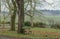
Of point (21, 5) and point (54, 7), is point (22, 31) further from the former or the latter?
point (54, 7)

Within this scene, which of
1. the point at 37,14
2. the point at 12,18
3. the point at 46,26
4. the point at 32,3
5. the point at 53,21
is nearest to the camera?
the point at 32,3

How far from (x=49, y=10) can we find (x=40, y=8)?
135cm

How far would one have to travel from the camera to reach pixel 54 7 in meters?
24.9

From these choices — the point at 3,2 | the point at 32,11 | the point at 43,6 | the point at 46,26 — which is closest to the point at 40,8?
the point at 43,6

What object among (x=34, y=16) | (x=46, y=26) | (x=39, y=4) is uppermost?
(x=39, y=4)

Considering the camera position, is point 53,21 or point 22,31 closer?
point 22,31

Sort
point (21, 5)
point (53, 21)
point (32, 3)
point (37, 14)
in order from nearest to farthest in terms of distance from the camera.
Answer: point (21, 5)
point (32, 3)
point (37, 14)
point (53, 21)

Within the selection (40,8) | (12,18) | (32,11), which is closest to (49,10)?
(40,8)

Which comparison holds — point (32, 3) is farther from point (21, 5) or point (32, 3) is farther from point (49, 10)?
point (49, 10)

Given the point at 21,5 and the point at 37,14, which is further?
the point at 37,14

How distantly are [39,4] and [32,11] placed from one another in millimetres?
2360

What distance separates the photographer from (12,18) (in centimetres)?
2695

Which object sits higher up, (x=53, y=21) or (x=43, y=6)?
(x=43, y=6)

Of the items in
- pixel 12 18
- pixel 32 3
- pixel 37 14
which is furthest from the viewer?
pixel 12 18
